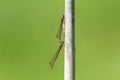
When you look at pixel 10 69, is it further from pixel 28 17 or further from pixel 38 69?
pixel 28 17

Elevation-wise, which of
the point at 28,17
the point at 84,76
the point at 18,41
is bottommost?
the point at 84,76

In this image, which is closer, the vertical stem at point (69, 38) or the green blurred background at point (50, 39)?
the vertical stem at point (69, 38)

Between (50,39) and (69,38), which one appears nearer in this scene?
(69,38)

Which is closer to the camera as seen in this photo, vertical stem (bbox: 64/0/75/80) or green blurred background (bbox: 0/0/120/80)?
vertical stem (bbox: 64/0/75/80)

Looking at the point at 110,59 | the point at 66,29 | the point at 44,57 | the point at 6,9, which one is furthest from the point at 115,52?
the point at 66,29
